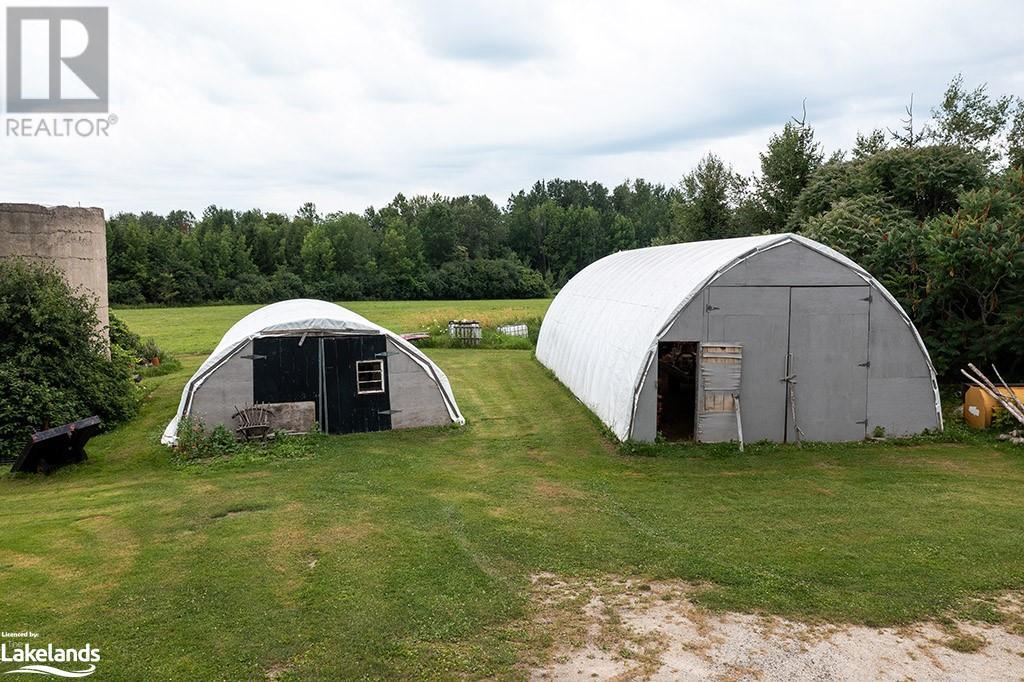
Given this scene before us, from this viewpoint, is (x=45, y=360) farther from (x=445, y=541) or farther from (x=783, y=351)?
(x=783, y=351)

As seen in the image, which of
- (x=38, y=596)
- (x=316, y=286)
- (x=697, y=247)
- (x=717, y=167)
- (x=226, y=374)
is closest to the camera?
(x=38, y=596)

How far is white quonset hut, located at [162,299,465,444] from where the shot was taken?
14.7 meters

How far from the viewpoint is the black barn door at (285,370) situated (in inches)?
587

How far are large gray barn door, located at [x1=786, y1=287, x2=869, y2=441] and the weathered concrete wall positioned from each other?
15.9m

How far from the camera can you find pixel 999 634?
7.18 meters

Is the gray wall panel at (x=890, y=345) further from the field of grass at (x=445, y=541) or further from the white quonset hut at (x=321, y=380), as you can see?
the white quonset hut at (x=321, y=380)

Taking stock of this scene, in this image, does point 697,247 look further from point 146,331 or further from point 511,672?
point 146,331

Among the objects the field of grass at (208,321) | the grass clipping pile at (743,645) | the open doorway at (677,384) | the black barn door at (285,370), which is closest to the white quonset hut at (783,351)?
the open doorway at (677,384)

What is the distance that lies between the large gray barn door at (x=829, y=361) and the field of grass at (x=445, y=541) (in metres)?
0.62

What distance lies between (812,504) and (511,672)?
641cm

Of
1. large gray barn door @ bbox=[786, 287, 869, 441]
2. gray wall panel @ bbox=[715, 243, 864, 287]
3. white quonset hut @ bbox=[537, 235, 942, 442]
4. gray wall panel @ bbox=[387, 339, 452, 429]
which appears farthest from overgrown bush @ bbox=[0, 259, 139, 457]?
large gray barn door @ bbox=[786, 287, 869, 441]

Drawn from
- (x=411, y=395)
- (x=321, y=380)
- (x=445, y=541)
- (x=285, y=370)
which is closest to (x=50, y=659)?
(x=445, y=541)

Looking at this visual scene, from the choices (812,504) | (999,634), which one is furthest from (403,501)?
(999,634)

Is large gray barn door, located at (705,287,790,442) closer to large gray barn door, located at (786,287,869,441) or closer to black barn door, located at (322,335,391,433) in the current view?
large gray barn door, located at (786,287,869,441)
